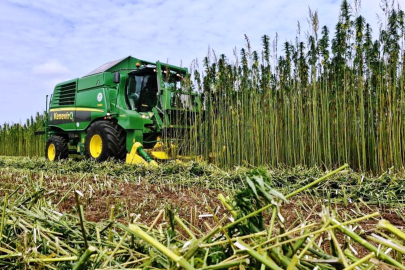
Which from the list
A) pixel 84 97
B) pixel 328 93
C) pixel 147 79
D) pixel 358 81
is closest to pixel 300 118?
pixel 328 93

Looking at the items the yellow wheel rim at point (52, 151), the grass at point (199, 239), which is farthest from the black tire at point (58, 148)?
the grass at point (199, 239)

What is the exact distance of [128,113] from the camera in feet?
20.1

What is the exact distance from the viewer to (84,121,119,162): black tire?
603 cm

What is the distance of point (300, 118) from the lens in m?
4.04

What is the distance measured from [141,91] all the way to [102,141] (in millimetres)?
1246

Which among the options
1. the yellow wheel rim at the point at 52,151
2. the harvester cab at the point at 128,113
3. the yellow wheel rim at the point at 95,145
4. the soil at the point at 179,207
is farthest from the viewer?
the yellow wheel rim at the point at 52,151

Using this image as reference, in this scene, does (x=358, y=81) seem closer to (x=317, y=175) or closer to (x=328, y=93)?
(x=328, y=93)

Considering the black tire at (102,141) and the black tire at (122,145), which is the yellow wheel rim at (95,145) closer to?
the black tire at (102,141)

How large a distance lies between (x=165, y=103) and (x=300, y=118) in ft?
8.61

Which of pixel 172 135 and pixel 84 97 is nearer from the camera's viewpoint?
pixel 172 135

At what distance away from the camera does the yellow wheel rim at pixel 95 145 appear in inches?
261

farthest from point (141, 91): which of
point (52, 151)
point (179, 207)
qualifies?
point (179, 207)

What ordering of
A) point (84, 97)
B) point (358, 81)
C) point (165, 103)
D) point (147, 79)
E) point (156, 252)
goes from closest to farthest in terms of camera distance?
1. point (156, 252)
2. point (358, 81)
3. point (165, 103)
4. point (147, 79)
5. point (84, 97)

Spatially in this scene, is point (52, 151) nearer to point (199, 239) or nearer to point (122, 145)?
point (122, 145)
